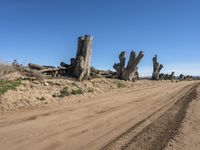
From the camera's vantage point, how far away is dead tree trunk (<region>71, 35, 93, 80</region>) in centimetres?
1938

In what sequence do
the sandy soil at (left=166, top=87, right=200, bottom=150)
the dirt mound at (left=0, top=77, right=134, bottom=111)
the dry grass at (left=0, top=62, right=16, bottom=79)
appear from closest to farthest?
the sandy soil at (left=166, top=87, right=200, bottom=150) → the dirt mound at (left=0, top=77, right=134, bottom=111) → the dry grass at (left=0, top=62, right=16, bottom=79)

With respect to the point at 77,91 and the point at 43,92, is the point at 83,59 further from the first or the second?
the point at 43,92

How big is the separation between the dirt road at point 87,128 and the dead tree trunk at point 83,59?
740 centimetres

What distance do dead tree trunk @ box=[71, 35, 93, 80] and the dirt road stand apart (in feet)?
24.3

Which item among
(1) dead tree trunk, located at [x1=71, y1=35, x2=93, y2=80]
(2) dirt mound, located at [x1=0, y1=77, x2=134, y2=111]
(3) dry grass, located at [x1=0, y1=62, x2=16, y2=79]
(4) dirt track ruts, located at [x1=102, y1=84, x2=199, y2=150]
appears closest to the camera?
(4) dirt track ruts, located at [x1=102, y1=84, x2=199, y2=150]

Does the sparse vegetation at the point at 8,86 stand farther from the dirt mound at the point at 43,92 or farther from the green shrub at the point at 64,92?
the green shrub at the point at 64,92

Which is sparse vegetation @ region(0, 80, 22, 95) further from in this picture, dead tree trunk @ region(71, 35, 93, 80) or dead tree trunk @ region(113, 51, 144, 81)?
dead tree trunk @ region(113, 51, 144, 81)

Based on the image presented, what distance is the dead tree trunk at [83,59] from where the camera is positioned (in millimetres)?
19375

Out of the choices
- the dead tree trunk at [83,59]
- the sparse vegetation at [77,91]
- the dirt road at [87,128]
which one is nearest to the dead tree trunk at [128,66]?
the dead tree trunk at [83,59]

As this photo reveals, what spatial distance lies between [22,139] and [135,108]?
635cm

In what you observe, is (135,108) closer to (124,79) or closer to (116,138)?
(116,138)

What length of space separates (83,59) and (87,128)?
11426 mm

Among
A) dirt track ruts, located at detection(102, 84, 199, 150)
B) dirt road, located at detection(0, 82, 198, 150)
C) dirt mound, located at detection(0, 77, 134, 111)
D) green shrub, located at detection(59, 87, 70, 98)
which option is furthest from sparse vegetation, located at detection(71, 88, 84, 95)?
dirt track ruts, located at detection(102, 84, 199, 150)

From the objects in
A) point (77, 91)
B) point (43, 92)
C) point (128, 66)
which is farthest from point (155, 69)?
point (43, 92)
